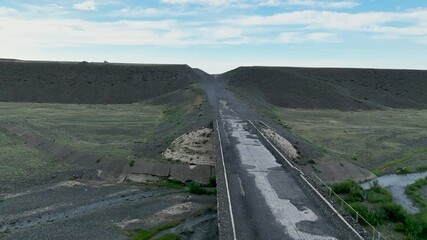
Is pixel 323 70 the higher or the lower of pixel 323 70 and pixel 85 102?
the higher

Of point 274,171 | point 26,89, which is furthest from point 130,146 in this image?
point 26,89

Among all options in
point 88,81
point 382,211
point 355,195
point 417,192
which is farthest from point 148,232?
point 88,81

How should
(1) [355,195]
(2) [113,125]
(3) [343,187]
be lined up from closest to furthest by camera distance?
(1) [355,195] < (3) [343,187] < (2) [113,125]

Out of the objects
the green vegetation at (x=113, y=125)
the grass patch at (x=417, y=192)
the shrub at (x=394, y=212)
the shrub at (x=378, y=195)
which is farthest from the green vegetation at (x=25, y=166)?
the grass patch at (x=417, y=192)

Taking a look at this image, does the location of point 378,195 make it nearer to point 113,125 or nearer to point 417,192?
point 417,192

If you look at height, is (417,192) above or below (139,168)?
below

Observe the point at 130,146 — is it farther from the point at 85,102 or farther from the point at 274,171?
the point at 85,102
